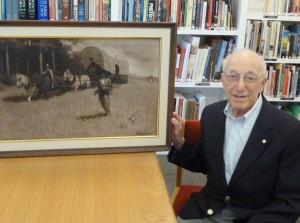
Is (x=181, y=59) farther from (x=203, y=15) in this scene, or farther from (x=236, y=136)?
(x=236, y=136)

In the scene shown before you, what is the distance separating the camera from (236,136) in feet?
4.55

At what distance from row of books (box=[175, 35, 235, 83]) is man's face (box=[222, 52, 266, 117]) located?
1517 millimetres

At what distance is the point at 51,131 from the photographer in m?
1.23

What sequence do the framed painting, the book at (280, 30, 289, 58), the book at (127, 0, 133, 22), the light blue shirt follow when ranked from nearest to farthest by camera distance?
the framed painting
the light blue shirt
the book at (127, 0, 133, 22)
the book at (280, 30, 289, 58)

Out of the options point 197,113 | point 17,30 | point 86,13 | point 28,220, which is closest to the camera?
point 28,220

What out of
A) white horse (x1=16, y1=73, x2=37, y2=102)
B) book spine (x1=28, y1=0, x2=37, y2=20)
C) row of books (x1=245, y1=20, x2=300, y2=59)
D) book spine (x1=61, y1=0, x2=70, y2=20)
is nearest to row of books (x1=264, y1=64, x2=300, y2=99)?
row of books (x1=245, y1=20, x2=300, y2=59)

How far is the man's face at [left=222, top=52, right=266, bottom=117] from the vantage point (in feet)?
4.24

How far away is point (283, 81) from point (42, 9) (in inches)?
Answer: 79.2

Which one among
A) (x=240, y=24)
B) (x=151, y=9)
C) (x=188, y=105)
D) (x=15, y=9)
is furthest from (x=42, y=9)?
(x=240, y=24)

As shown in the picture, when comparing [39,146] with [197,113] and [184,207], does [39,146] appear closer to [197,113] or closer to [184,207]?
[184,207]

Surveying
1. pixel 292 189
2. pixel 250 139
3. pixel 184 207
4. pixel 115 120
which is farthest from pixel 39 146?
pixel 292 189

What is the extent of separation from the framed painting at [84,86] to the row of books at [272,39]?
1.86 metres

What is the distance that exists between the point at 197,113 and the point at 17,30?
210 centimetres

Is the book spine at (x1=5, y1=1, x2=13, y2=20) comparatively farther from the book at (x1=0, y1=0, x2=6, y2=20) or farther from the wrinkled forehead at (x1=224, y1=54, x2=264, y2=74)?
the wrinkled forehead at (x1=224, y1=54, x2=264, y2=74)
